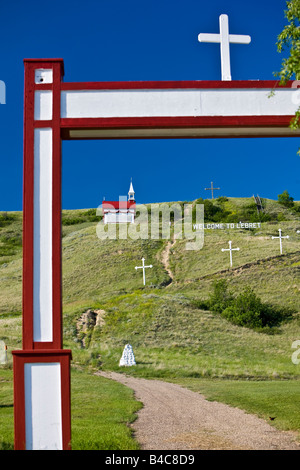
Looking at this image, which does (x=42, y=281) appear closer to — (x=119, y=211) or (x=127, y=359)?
(x=127, y=359)

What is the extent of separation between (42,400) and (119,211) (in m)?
51.4

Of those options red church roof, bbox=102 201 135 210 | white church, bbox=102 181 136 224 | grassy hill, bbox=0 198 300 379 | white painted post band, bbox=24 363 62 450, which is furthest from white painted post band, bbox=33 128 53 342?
red church roof, bbox=102 201 135 210

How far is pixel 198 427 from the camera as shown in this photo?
10.0 metres

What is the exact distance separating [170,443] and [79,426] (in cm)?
244

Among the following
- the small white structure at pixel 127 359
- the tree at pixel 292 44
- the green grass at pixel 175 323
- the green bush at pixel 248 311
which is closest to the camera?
the tree at pixel 292 44

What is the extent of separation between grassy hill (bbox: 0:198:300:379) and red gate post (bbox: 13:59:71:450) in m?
14.0

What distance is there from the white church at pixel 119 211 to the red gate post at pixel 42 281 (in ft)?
164

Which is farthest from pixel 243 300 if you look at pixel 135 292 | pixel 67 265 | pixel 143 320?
pixel 67 265

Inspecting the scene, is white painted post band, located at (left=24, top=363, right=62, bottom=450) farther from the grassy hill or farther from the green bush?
the green bush

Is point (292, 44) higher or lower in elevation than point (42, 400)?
higher

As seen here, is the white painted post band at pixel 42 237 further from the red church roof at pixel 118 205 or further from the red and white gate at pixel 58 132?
the red church roof at pixel 118 205

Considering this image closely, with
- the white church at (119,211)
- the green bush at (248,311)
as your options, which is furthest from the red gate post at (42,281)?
the white church at (119,211)

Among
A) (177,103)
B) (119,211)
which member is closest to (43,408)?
(177,103)

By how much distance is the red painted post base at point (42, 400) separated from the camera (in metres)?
6.77
